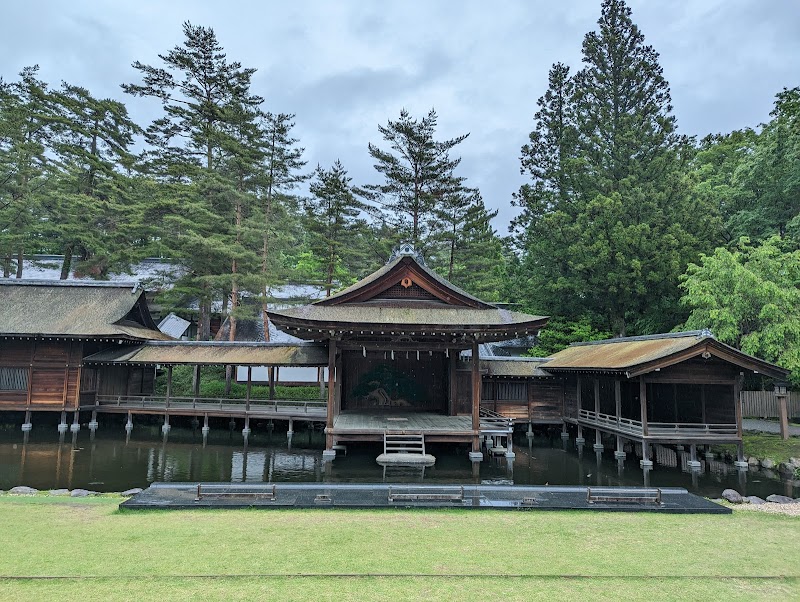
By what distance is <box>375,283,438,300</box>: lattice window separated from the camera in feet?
62.5

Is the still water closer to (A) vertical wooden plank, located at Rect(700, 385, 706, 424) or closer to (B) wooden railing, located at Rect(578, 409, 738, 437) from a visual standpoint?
(B) wooden railing, located at Rect(578, 409, 738, 437)

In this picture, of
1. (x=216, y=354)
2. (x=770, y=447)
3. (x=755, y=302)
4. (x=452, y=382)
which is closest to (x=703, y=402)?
(x=770, y=447)

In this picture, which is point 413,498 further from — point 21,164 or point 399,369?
point 21,164

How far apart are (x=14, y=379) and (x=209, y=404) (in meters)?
9.25

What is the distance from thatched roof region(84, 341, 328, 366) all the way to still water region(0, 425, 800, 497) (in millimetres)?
3515

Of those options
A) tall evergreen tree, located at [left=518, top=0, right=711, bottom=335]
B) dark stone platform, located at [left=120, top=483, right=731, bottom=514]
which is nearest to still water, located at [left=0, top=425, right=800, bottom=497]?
dark stone platform, located at [left=120, top=483, right=731, bottom=514]

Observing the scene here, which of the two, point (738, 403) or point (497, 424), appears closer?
point (738, 403)

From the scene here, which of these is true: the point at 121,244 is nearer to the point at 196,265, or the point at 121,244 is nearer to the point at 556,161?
the point at 196,265

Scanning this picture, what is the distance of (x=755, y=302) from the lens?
2120 centimetres

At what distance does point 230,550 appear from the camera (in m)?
6.62

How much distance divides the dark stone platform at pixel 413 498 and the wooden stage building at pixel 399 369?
6.66m

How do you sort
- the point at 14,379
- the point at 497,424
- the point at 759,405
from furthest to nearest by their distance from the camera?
the point at 14,379, the point at 759,405, the point at 497,424

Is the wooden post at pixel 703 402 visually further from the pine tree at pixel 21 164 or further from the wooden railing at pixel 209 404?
the pine tree at pixel 21 164

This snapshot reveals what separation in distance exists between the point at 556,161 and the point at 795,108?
45.7ft
